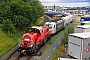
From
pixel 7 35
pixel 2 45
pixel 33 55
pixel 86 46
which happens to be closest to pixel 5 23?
pixel 7 35

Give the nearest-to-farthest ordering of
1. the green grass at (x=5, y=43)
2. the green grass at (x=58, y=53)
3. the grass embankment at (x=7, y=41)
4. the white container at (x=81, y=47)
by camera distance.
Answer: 1. the white container at (x=81, y=47)
2. the green grass at (x=58, y=53)
3. the green grass at (x=5, y=43)
4. the grass embankment at (x=7, y=41)

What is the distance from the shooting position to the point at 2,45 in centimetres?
3177

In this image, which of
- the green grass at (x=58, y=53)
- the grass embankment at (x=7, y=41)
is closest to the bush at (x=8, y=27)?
the grass embankment at (x=7, y=41)

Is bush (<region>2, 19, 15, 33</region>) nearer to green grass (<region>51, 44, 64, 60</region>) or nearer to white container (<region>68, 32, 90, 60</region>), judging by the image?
green grass (<region>51, 44, 64, 60</region>)

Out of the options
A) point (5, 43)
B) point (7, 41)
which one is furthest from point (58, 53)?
point (7, 41)

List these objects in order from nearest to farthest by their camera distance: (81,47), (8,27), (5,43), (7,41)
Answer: (81,47) < (5,43) < (7,41) < (8,27)

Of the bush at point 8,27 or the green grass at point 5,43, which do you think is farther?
the bush at point 8,27

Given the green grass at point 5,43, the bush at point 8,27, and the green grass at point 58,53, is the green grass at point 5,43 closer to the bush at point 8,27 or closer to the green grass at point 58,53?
the bush at point 8,27

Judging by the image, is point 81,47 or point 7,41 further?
point 7,41

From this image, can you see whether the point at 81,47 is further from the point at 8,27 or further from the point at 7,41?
the point at 8,27

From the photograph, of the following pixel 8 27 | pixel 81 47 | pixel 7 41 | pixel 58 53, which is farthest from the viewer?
pixel 8 27

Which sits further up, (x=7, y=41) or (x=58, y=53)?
(x=7, y=41)

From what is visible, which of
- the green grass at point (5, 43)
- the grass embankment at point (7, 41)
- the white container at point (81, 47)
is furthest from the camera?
the grass embankment at point (7, 41)

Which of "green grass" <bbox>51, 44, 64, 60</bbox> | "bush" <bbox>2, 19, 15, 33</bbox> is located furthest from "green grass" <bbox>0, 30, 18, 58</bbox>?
"green grass" <bbox>51, 44, 64, 60</bbox>
